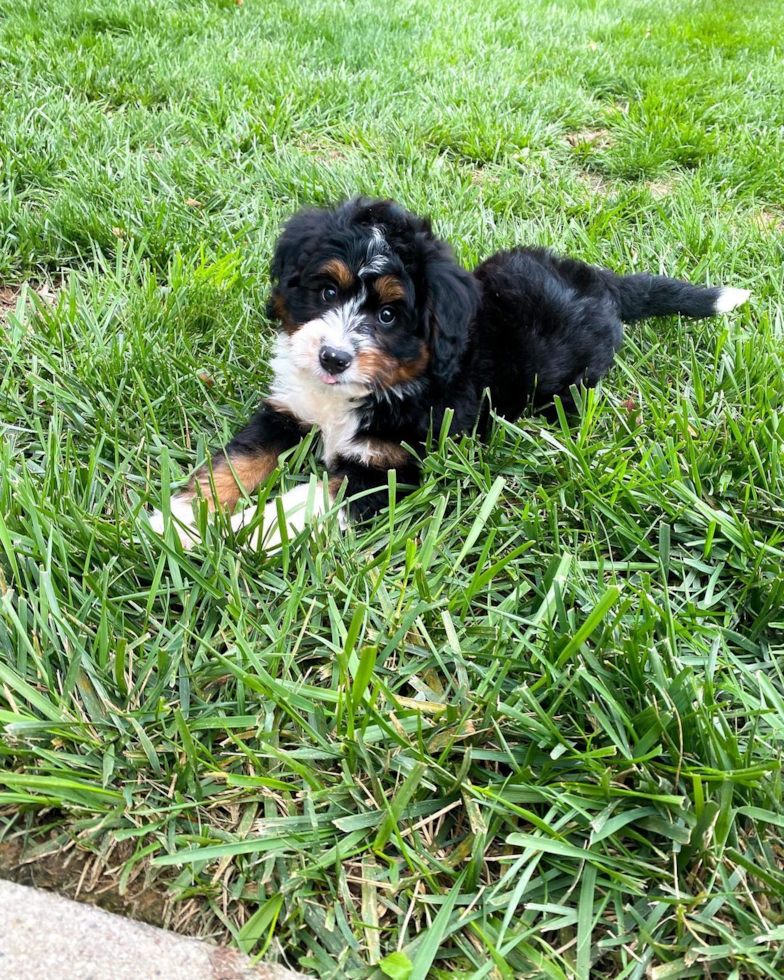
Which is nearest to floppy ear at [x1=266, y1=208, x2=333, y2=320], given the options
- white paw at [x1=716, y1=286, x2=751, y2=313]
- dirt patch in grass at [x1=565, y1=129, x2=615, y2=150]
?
white paw at [x1=716, y1=286, x2=751, y2=313]

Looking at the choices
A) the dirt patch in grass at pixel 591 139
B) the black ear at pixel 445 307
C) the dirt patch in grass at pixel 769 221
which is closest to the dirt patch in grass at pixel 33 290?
the black ear at pixel 445 307

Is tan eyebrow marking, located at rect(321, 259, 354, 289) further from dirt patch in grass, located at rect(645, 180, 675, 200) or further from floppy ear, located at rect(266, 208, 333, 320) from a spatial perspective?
dirt patch in grass, located at rect(645, 180, 675, 200)

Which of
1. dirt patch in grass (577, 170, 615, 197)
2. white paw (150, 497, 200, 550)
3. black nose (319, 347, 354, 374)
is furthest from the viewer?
dirt patch in grass (577, 170, 615, 197)

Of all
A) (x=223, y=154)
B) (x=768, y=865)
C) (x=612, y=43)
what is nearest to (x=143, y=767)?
(x=768, y=865)

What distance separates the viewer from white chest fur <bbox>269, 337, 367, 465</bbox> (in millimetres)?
2551

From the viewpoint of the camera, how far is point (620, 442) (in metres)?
2.56

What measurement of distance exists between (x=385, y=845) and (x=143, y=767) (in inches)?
21.8

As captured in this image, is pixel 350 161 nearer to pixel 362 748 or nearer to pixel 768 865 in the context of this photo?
pixel 362 748

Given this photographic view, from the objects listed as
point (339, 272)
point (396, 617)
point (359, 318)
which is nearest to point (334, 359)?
point (359, 318)

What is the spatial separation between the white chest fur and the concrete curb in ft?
5.03

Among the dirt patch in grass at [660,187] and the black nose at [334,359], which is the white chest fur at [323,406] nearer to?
the black nose at [334,359]

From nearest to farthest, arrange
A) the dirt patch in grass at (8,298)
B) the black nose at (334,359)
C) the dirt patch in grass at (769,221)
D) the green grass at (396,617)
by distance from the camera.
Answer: the green grass at (396,617) < the black nose at (334,359) < the dirt patch in grass at (8,298) < the dirt patch in grass at (769,221)

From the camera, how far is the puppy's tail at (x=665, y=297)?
3188 millimetres

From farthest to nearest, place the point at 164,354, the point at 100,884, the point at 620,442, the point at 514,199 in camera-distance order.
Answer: the point at 514,199, the point at 164,354, the point at 620,442, the point at 100,884
